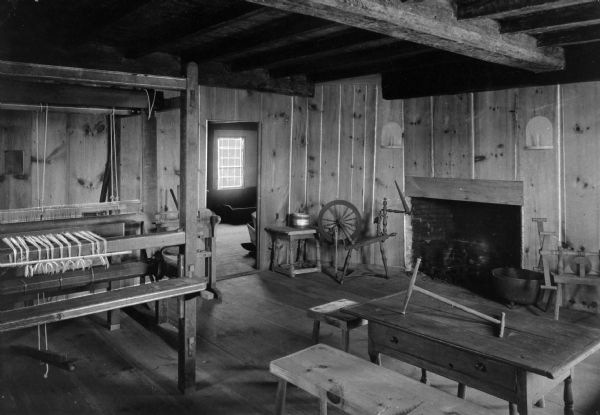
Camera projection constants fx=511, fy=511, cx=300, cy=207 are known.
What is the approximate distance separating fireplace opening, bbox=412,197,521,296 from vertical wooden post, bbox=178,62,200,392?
3840 mm

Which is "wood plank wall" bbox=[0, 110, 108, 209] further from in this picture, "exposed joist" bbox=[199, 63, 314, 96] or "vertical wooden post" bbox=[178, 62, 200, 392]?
"vertical wooden post" bbox=[178, 62, 200, 392]

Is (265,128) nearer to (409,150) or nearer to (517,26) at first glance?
(409,150)

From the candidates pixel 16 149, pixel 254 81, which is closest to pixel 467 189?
pixel 254 81

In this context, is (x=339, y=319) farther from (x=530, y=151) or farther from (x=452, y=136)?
(x=452, y=136)

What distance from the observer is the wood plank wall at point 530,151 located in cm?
515

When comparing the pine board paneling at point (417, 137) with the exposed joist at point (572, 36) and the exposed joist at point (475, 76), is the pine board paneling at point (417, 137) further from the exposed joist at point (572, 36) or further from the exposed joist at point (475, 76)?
the exposed joist at point (572, 36)

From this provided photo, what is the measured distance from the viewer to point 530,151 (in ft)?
18.2

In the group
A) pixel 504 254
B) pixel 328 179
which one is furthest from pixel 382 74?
pixel 504 254

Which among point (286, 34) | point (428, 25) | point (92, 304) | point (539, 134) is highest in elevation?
point (286, 34)

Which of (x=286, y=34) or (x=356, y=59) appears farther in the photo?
(x=356, y=59)

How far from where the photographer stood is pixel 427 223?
677 cm

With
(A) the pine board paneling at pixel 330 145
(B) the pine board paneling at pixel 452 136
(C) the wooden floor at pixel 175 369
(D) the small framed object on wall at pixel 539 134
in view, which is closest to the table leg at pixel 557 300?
(C) the wooden floor at pixel 175 369

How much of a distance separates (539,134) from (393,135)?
6.01 feet

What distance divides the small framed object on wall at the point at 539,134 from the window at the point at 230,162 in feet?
22.6
